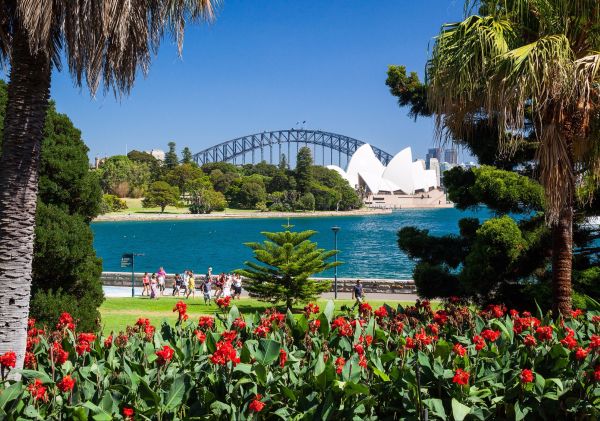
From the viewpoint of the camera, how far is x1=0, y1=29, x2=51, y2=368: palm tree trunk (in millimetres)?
4008

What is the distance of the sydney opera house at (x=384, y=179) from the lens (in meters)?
130

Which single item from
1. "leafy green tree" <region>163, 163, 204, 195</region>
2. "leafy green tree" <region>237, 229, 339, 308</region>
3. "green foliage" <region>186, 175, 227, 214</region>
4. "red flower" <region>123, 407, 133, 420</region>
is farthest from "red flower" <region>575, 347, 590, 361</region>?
"leafy green tree" <region>163, 163, 204, 195</region>

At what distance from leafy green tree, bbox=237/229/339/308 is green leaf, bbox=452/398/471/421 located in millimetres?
13194

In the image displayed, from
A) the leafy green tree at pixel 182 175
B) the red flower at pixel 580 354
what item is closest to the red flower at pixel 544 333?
the red flower at pixel 580 354

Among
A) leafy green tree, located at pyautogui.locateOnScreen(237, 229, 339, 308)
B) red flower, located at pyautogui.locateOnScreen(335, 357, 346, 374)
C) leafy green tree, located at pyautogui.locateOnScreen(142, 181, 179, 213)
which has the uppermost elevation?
leafy green tree, located at pyautogui.locateOnScreen(142, 181, 179, 213)

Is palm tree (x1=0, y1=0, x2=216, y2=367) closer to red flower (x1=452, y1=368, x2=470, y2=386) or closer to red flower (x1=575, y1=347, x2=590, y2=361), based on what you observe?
red flower (x1=452, y1=368, x2=470, y2=386)

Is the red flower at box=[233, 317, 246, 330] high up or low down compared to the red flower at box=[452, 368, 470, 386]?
up

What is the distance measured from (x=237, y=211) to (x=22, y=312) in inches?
4189

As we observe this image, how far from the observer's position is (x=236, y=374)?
3744mm

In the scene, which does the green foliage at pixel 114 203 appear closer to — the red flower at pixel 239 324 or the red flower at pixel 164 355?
the red flower at pixel 239 324

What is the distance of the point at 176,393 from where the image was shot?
345 centimetres

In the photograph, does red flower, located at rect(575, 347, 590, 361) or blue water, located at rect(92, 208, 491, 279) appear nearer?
red flower, located at rect(575, 347, 590, 361)

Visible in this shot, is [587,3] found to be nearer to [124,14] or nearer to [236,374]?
[124,14]

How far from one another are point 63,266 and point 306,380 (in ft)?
16.0
